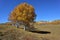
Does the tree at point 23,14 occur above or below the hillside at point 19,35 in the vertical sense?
above

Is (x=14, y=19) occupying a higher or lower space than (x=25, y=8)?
lower

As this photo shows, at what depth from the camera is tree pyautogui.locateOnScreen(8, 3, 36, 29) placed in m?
59.3

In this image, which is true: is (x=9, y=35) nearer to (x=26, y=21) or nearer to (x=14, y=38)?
(x=14, y=38)

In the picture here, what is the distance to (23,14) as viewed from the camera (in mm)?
59219

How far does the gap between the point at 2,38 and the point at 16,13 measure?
2914 centimetres

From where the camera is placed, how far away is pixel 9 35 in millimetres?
35031

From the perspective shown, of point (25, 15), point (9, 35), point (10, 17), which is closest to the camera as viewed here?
point (9, 35)

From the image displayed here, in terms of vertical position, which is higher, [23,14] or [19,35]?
[23,14]

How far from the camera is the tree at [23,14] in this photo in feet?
194

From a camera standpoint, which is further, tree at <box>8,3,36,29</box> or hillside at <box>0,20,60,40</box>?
tree at <box>8,3,36,29</box>

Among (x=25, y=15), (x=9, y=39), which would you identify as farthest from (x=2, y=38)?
(x=25, y=15)

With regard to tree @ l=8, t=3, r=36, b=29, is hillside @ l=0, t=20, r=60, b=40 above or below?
below

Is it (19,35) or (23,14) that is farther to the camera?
(23,14)

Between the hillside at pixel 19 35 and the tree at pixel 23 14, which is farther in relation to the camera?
the tree at pixel 23 14
